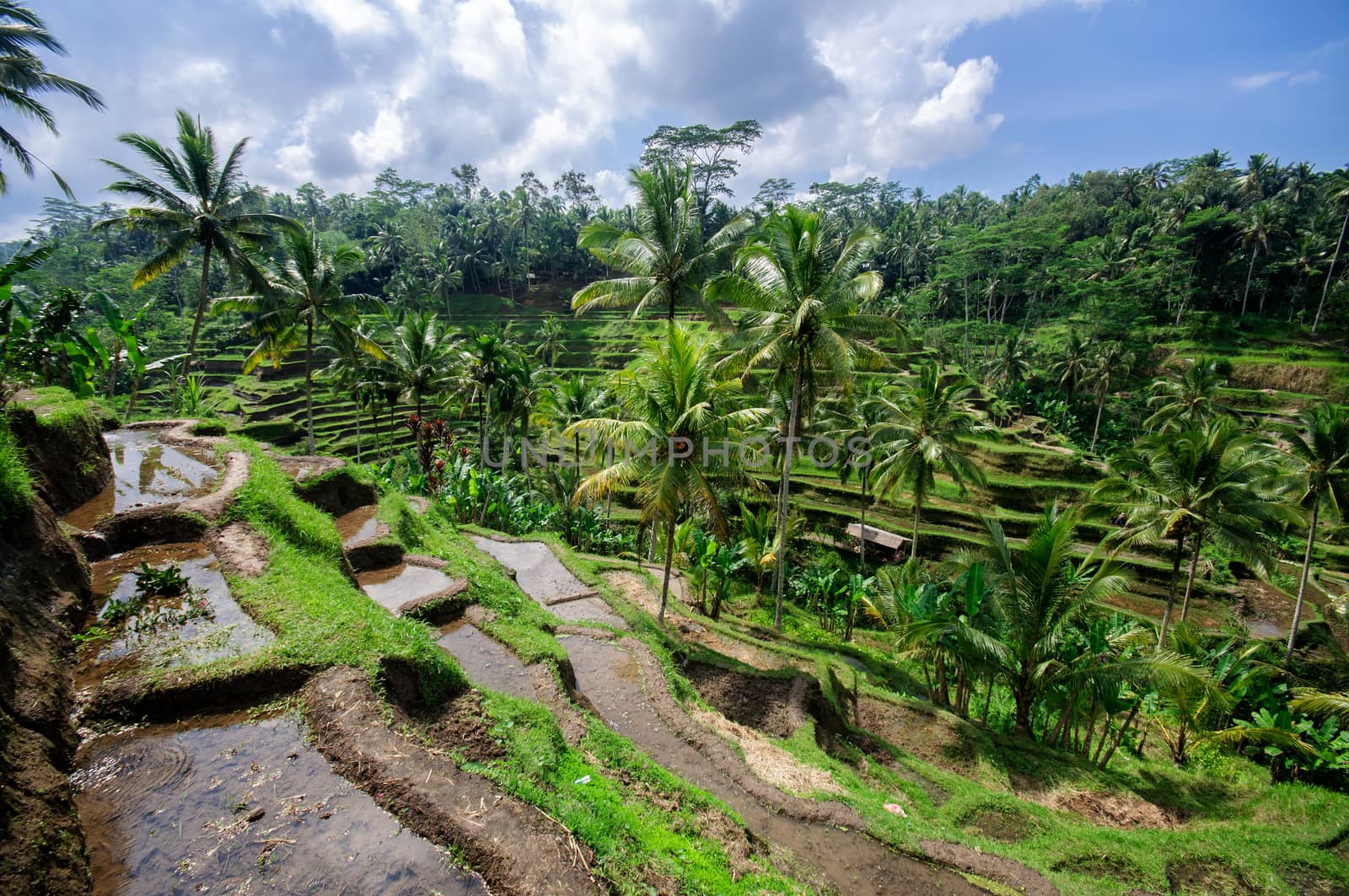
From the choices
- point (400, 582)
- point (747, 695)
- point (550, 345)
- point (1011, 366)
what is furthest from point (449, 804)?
point (1011, 366)

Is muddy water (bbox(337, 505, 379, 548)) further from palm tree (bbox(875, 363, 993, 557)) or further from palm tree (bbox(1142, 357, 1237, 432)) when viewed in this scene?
palm tree (bbox(1142, 357, 1237, 432))

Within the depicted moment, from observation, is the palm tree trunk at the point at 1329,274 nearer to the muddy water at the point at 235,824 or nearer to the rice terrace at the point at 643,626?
the rice terrace at the point at 643,626

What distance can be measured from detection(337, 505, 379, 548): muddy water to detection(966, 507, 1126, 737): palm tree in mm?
13166

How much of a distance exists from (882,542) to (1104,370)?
29.7 m

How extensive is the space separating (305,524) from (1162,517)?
2162 cm

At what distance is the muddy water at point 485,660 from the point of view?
8828mm

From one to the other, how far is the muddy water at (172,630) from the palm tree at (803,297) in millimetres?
10823

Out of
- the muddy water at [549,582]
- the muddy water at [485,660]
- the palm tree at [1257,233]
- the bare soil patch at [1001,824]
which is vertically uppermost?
the palm tree at [1257,233]

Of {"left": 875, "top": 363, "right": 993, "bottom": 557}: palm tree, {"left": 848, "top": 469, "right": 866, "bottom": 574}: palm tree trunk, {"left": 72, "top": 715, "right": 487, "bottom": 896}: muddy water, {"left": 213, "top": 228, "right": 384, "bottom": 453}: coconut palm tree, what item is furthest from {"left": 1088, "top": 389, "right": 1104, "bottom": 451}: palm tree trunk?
{"left": 72, "top": 715, "right": 487, "bottom": 896}: muddy water

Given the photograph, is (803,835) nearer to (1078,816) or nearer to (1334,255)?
(1078,816)

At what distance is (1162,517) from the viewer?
16469 mm

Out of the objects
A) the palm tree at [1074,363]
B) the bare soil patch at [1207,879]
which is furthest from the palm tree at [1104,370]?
the bare soil patch at [1207,879]

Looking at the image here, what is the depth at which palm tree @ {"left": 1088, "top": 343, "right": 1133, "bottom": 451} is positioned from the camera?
43.3 m

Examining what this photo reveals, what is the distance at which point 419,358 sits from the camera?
26.0 m
